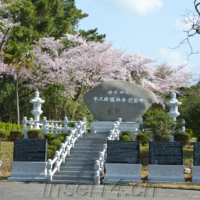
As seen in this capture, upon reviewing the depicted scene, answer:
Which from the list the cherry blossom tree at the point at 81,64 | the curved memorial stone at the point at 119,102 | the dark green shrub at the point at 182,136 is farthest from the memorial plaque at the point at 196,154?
the cherry blossom tree at the point at 81,64

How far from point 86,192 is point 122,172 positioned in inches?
116

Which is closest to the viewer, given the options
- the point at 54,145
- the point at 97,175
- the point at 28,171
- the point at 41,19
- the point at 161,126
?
the point at 97,175

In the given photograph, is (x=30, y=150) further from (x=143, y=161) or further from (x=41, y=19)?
(x=41, y=19)

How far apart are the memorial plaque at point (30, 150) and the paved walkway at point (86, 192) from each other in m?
1.55

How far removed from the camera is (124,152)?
14.0 meters

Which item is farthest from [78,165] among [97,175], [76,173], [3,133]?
[3,133]

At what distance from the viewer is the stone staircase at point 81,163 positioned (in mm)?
13891

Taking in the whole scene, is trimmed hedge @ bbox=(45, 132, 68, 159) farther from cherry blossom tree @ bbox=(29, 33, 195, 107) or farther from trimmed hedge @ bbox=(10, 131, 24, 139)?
cherry blossom tree @ bbox=(29, 33, 195, 107)

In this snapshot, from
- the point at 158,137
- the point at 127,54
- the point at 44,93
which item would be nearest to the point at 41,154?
the point at 158,137

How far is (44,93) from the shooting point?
31344mm

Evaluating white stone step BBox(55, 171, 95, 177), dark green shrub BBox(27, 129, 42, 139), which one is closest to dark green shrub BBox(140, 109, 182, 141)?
white stone step BBox(55, 171, 95, 177)

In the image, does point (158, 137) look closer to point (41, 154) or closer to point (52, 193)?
point (41, 154)

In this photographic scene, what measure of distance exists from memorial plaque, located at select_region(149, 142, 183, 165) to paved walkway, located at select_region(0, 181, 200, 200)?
187 cm

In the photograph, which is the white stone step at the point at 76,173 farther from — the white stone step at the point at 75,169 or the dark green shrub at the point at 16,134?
the dark green shrub at the point at 16,134
